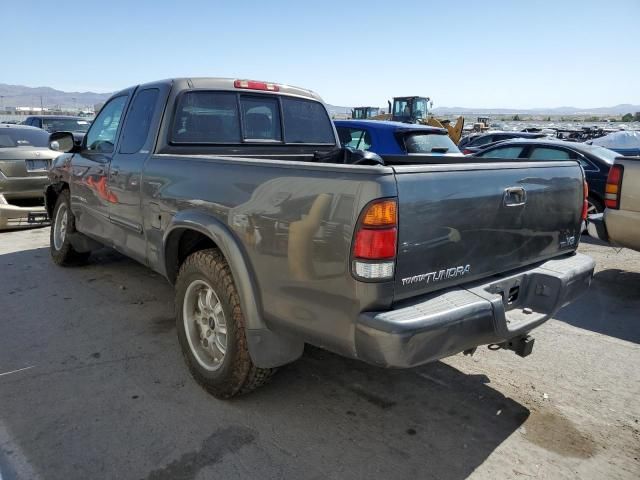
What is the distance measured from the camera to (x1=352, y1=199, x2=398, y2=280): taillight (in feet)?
7.22

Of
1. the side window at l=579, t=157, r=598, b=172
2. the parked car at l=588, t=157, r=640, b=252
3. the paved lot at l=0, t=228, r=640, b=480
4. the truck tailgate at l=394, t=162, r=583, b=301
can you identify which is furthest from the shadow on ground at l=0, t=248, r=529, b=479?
the side window at l=579, t=157, r=598, b=172

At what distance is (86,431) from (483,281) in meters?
2.36

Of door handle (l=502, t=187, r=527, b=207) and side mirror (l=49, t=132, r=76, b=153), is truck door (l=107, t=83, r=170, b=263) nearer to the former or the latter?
side mirror (l=49, t=132, r=76, b=153)

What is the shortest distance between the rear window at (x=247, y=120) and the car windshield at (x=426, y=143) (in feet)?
9.64

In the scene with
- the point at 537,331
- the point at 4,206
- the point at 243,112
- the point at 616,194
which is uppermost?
the point at 243,112

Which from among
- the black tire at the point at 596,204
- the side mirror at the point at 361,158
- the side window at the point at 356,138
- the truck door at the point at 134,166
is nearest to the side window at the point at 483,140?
the black tire at the point at 596,204

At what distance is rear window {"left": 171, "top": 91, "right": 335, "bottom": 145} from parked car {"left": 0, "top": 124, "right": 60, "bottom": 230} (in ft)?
16.6

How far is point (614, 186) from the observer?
16.6 ft

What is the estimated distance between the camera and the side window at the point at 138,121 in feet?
13.2

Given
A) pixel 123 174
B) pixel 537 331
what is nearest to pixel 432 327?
pixel 537 331

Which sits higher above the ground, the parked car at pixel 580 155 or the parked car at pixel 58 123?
the parked car at pixel 58 123

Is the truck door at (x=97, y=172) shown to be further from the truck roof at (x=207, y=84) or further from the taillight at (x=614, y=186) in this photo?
the taillight at (x=614, y=186)

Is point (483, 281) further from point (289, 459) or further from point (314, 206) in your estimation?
point (289, 459)

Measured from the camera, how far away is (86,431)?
2824mm
